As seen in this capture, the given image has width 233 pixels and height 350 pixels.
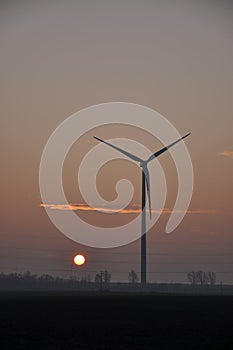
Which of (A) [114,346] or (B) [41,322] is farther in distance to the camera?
(B) [41,322]

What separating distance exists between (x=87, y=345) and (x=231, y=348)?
9.07 m

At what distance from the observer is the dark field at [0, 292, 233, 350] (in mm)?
55656

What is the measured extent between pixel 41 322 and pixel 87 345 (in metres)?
16.3

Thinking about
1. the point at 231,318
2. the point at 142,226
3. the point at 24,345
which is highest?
the point at 142,226

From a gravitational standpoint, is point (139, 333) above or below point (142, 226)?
below

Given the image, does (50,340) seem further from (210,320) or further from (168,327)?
(210,320)

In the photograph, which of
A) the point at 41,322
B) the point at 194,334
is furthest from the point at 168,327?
the point at 41,322

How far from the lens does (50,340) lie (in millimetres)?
57000

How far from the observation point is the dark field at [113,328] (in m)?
55.7

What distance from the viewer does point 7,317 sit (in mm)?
74312

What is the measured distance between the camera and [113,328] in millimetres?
66062

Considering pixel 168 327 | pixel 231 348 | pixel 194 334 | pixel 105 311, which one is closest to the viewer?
pixel 231 348

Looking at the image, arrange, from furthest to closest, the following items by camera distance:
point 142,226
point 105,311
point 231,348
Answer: point 142,226, point 105,311, point 231,348

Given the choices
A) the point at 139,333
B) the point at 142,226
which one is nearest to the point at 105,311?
the point at 139,333
